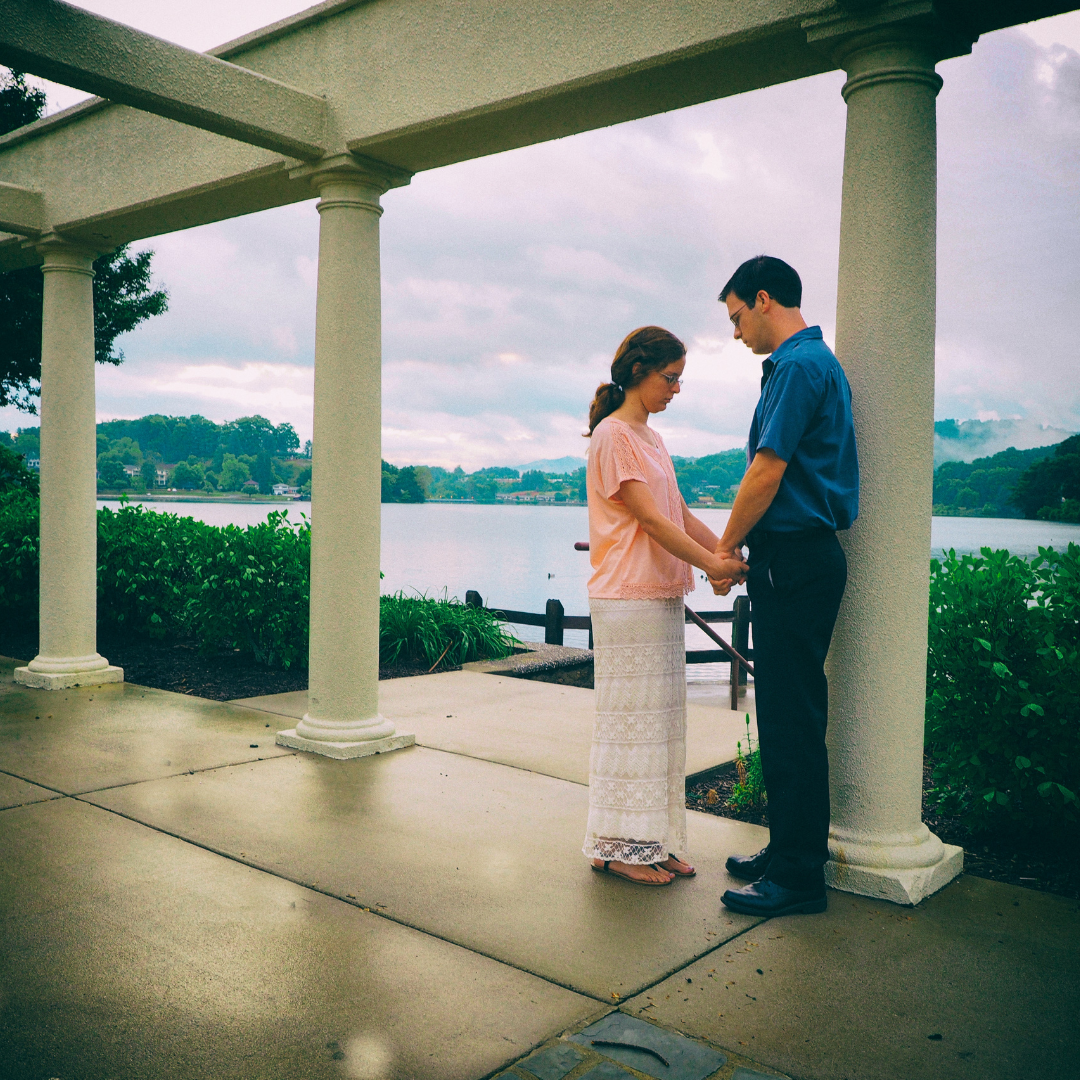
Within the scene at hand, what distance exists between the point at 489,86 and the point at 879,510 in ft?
8.90

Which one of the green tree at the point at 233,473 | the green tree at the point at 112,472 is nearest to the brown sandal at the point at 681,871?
the green tree at the point at 112,472

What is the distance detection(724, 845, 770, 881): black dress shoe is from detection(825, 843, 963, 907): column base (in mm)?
232

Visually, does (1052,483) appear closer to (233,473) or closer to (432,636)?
(432,636)

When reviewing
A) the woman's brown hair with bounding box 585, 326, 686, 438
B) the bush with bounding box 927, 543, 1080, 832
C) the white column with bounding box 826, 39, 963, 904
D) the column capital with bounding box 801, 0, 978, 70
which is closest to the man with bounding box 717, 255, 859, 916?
the white column with bounding box 826, 39, 963, 904

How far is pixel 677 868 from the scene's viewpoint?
11.6 ft

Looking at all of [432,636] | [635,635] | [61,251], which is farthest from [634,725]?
[61,251]

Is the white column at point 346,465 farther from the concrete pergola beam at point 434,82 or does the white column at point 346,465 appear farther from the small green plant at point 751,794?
the small green plant at point 751,794

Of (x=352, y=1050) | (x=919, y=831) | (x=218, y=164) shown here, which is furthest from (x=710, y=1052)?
(x=218, y=164)

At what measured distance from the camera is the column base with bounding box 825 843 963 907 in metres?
3.25

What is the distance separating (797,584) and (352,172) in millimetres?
3429

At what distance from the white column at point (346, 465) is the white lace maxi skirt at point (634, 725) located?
211cm

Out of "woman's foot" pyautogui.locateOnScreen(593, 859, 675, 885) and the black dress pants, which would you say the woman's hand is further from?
"woman's foot" pyautogui.locateOnScreen(593, 859, 675, 885)

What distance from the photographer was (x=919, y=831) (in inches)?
134

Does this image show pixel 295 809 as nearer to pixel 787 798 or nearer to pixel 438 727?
pixel 438 727
